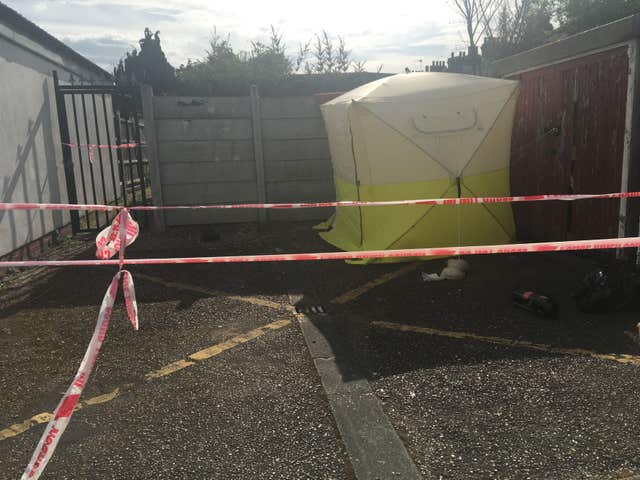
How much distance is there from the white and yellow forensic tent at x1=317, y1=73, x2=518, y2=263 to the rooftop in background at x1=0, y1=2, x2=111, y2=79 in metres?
4.77

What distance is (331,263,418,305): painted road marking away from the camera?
5406 millimetres

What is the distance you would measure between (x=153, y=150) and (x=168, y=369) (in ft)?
19.2

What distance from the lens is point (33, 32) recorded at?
26.5ft

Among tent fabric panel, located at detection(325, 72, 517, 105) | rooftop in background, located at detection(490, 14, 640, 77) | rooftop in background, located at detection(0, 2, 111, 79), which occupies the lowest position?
tent fabric panel, located at detection(325, 72, 517, 105)

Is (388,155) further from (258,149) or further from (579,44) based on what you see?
(258,149)

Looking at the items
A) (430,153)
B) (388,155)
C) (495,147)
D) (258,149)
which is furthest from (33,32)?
(495,147)

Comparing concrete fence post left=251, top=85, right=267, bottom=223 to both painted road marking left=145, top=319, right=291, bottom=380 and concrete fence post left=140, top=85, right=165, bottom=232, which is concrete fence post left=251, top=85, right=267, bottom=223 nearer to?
concrete fence post left=140, top=85, right=165, bottom=232

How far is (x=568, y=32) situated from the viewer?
2119cm

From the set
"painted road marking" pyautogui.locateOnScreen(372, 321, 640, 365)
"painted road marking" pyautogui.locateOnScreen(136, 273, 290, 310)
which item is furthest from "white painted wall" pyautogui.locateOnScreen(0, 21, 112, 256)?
"painted road marking" pyautogui.locateOnScreen(372, 321, 640, 365)

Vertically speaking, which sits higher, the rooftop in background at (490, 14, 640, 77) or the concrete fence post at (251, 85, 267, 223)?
the rooftop in background at (490, 14, 640, 77)

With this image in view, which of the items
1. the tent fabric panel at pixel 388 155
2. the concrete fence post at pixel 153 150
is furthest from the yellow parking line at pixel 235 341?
the concrete fence post at pixel 153 150

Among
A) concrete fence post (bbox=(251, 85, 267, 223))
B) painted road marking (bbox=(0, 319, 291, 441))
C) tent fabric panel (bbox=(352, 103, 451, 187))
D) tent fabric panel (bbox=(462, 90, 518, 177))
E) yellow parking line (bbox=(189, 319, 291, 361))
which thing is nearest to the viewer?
painted road marking (bbox=(0, 319, 291, 441))

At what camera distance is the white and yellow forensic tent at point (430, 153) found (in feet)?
20.3

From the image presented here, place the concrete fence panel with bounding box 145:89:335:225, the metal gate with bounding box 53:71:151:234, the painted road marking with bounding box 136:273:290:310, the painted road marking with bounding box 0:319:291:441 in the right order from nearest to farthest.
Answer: the painted road marking with bounding box 0:319:291:441
the painted road marking with bounding box 136:273:290:310
the metal gate with bounding box 53:71:151:234
the concrete fence panel with bounding box 145:89:335:225
